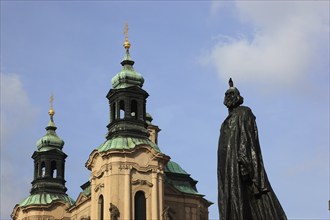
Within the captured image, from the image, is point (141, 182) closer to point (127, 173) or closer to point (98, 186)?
point (127, 173)

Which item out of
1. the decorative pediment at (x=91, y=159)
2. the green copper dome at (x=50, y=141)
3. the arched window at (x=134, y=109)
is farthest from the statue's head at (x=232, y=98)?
the green copper dome at (x=50, y=141)

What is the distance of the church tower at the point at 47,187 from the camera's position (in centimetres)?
5494

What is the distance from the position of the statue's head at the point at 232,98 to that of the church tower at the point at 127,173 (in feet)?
121

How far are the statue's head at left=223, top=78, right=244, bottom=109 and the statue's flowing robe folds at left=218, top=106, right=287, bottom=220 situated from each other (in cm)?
54

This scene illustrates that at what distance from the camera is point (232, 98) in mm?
8602

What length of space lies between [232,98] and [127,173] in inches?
1483

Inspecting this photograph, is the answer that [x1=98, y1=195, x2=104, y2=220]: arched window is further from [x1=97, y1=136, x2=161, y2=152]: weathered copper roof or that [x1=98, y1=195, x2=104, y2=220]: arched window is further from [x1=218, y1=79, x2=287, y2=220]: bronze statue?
[x1=218, y1=79, x2=287, y2=220]: bronze statue

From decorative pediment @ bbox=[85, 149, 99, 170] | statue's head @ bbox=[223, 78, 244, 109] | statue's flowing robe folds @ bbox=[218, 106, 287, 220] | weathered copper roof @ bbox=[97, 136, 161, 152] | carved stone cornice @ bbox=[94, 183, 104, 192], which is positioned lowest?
statue's flowing robe folds @ bbox=[218, 106, 287, 220]

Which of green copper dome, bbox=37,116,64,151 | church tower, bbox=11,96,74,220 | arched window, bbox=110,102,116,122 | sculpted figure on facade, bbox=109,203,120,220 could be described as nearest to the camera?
sculpted figure on facade, bbox=109,203,120,220

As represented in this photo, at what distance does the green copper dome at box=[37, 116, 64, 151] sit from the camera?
58.2m

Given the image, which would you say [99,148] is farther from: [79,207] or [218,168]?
[218,168]

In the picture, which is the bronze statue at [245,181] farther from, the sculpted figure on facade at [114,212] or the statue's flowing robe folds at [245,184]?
the sculpted figure on facade at [114,212]

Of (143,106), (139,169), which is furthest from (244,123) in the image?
(143,106)

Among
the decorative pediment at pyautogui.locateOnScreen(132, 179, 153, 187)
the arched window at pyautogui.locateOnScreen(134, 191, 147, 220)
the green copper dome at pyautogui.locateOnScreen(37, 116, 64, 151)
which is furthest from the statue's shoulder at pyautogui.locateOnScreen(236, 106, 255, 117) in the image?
the green copper dome at pyautogui.locateOnScreen(37, 116, 64, 151)
